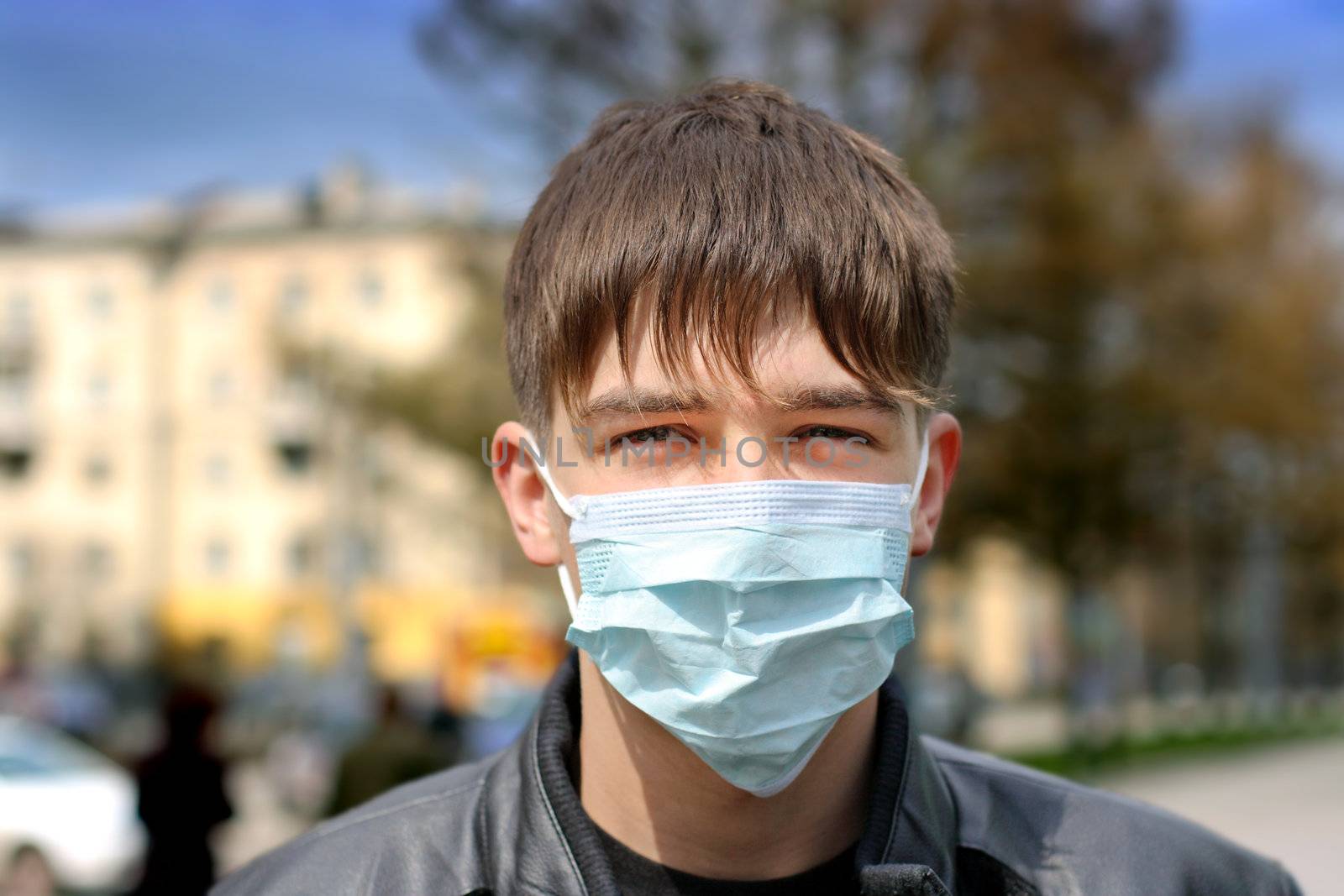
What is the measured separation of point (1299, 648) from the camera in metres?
47.4

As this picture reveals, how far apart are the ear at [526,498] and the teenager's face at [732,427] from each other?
0.07 meters

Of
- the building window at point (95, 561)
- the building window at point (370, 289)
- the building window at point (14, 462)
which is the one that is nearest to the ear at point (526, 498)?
the building window at point (370, 289)

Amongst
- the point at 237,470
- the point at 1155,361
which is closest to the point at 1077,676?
the point at 1155,361

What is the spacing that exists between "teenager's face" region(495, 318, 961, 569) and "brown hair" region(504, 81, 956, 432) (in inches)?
1.0

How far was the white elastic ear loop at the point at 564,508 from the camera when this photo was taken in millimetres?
2318

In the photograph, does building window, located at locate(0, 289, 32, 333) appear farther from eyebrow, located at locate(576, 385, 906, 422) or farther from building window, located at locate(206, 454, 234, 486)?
eyebrow, located at locate(576, 385, 906, 422)

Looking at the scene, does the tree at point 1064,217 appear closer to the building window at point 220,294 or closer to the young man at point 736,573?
the young man at point 736,573

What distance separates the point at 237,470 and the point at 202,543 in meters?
2.71

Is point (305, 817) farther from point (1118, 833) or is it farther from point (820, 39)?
point (1118, 833)

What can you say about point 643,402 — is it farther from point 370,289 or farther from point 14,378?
point 14,378

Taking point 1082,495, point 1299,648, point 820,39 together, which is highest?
point 820,39

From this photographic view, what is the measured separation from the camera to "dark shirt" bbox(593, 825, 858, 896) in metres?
2.16

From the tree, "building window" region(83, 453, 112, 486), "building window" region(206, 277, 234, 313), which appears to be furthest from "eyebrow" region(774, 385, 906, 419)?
"building window" region(83, 453, 112, 486)

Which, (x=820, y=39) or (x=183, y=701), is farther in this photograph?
(x=820, y=39)
